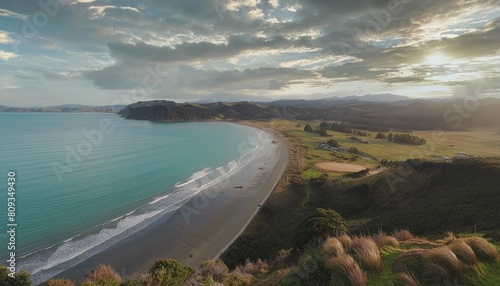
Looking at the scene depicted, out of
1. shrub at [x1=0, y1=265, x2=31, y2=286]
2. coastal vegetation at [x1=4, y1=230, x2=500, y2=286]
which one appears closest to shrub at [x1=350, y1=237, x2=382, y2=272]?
coastal vegetation at [x1=4, y1=230, x2=500, y2=286]

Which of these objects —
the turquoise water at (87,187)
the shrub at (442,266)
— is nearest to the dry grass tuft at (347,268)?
the shrub at (442,266)

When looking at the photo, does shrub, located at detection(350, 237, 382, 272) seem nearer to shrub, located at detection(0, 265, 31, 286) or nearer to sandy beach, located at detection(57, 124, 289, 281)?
shrub, located at detection(0, 265, 31, 286)

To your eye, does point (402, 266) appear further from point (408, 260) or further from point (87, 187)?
point (87, 187)

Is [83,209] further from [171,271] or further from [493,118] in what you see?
[493,118]

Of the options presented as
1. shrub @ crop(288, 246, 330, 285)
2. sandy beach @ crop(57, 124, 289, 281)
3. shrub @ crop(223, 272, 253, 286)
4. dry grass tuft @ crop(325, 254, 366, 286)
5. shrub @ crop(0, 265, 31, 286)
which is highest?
dry grass tuft @ crop(325, 254, 366, 286)

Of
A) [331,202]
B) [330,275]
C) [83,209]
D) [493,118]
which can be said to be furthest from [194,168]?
[493,118]

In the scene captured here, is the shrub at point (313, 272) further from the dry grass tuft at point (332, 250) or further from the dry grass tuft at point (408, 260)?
the dry grass tuft at point (408, 260)
